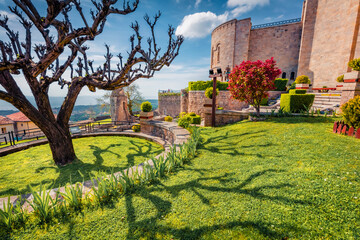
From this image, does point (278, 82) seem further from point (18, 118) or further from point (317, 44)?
point (18, 118)

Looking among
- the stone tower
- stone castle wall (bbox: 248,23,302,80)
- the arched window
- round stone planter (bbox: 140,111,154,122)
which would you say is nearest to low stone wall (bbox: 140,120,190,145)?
round stone planter (bbox: 140,111,154,122)

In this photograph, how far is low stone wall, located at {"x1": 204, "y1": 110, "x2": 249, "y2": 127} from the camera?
9.74 m

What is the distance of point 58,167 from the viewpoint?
588cm

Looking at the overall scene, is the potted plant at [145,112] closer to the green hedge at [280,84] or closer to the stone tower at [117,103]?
the stone tower at [117,103]

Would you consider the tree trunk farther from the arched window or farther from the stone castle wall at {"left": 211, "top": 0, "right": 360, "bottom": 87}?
the arched window

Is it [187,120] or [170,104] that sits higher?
[170,104]

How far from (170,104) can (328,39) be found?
2531 centimetres

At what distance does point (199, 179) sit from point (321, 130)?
5.54 m

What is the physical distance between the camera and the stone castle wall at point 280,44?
23.5m

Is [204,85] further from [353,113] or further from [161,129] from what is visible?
[353,113]

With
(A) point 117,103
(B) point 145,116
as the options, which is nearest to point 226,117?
(B) point 145,116

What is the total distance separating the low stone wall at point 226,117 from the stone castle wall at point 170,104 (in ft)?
67.5

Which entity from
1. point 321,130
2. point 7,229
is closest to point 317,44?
point 321,130

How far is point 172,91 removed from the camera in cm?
3138
